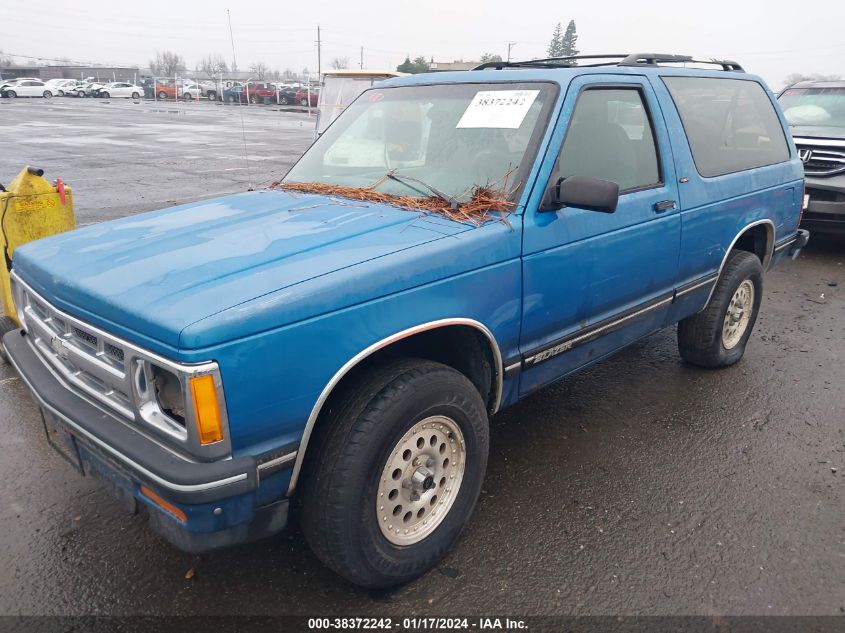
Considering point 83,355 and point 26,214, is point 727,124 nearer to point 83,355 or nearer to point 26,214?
point 83,355

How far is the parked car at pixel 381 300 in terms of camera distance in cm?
205

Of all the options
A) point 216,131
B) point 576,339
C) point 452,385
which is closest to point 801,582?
point 576,339

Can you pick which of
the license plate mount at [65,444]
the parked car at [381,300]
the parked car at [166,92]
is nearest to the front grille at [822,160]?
the parked car at [381,300]

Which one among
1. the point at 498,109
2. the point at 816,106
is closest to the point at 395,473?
the point at 498,109

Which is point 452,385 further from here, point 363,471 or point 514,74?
point 514,74

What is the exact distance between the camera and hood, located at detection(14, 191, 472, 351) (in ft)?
6.81

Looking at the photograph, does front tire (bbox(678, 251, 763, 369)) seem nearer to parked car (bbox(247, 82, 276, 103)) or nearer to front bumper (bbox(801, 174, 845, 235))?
front bumper (bbox(801, 174, 845, 235))

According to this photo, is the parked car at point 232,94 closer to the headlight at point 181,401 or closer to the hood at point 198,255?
the hood at point 198,255

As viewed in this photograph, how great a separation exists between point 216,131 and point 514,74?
80.4ft

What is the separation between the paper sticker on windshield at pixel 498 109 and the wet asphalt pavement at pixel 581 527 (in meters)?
1.75

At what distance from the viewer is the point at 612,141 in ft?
11.1

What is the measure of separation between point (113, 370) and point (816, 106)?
993cm

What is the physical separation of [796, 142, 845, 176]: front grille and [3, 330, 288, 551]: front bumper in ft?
26.0

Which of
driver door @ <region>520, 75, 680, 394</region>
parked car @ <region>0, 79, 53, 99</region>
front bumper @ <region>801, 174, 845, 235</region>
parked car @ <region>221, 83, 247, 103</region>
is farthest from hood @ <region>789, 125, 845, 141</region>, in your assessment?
parked car @ <region>0, 79, 53, 99</region>
